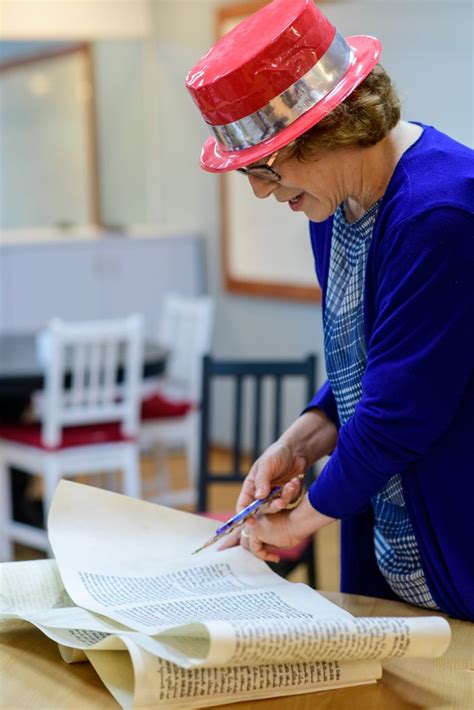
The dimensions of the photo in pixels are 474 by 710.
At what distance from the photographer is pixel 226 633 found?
0.92 m

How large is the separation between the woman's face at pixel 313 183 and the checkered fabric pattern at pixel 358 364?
5 centimetres

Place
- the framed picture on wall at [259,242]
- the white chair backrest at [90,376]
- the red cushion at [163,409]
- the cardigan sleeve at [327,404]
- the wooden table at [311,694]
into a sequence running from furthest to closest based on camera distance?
the framed picture on wall at [259,242]
the red cushion at [163,409]
the white chair backrest at [90,376]
the cardigan sleeve at [327,404]
the wooden table at [311,694]

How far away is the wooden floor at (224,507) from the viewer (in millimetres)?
3449

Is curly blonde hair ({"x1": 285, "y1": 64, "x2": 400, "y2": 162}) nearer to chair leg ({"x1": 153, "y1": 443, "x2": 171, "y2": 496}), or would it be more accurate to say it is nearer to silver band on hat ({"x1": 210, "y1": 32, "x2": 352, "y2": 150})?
silver band on hat ({"x1": 210, "y1": 32, "x2": 352, "y2": 150})

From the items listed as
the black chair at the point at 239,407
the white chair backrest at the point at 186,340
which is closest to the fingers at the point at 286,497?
the black chair at the point at 239,407

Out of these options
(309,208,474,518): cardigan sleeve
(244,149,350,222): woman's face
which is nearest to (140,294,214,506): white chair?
(244,149,350,222): woman's face

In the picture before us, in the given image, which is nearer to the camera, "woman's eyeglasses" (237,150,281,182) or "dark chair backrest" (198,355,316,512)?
"woman's eyeglasses" (237,150,281,182)

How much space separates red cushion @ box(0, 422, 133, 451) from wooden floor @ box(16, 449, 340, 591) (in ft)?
1.68

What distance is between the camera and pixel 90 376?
341cm

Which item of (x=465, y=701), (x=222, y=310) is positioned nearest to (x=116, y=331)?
(x=222, y=310)

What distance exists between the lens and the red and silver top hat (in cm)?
111

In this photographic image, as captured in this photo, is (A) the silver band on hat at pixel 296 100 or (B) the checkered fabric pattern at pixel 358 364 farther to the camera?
(B) the checkered fabric pattern at pixel 358 364

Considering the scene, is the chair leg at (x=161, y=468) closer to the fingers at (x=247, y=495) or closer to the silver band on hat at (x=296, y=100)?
the fingers at (x=247, y=495)

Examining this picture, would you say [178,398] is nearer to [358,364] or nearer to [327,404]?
[327,404]
